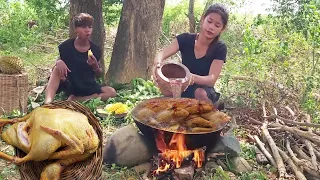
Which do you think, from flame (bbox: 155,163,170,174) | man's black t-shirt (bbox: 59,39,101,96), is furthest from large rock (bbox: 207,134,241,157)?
man's black t-shirt (bbox: 59,39,101,96)

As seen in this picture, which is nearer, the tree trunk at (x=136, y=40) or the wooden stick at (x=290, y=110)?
the wooden stick at (x=290, y=110)

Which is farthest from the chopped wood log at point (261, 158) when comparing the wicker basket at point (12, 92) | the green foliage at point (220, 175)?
the wicker basket at point (12, 92)

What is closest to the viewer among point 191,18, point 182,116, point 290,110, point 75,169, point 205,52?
point 75,169

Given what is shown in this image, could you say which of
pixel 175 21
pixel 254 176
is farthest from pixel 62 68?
pixel 175 21

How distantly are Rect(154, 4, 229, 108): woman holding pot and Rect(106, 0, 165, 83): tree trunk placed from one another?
1592 millimetres

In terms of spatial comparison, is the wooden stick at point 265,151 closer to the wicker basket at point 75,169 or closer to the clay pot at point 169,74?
the clay pot at point 169,74

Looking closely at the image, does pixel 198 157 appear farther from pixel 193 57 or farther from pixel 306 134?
pixel 193 57

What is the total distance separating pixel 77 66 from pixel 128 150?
1.86m

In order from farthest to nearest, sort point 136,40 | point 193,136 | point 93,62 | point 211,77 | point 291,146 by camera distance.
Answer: point 136,40 < point 93,62 < point 211,77 < point 291,146 < point 193,136

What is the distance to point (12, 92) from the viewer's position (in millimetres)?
4789

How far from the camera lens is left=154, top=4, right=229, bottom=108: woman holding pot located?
4.04 metres

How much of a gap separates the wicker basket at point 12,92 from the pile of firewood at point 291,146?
2809 millimetres

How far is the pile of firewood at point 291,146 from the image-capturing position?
3332mm

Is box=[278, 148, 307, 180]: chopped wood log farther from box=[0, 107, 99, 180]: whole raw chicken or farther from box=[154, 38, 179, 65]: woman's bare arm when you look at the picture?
box=[0, 107, 99, 180]: whole raw chicken
